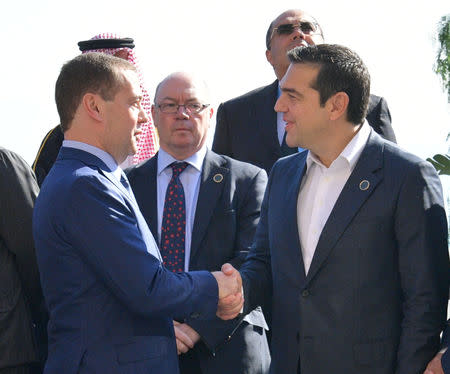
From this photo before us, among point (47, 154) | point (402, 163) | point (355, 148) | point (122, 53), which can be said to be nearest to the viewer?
point (402, 163)

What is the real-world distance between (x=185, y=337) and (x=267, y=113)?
1658mm

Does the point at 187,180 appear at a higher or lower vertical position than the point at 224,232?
higher

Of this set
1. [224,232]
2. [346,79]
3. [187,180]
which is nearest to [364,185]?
[346,79]

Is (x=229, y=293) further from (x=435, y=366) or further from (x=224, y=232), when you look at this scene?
(x=435, y=366)

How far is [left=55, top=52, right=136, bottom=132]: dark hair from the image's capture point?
134 inches

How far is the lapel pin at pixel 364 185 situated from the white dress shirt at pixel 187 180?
1.21m

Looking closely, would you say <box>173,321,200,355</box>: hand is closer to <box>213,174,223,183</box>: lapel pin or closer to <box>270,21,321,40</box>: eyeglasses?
<box>213,174,223,183</box>: lapel pin

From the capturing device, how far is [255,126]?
521 cm

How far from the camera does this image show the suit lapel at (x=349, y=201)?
139 inches

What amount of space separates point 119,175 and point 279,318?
97cm

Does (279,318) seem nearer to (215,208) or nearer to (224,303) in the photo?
(224,303)

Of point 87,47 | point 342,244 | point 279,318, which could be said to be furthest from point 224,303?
point 87,47

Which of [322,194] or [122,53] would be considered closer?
[322,194]

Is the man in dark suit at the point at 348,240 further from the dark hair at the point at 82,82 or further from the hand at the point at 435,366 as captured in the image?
the dark hair at the point at 82,82
